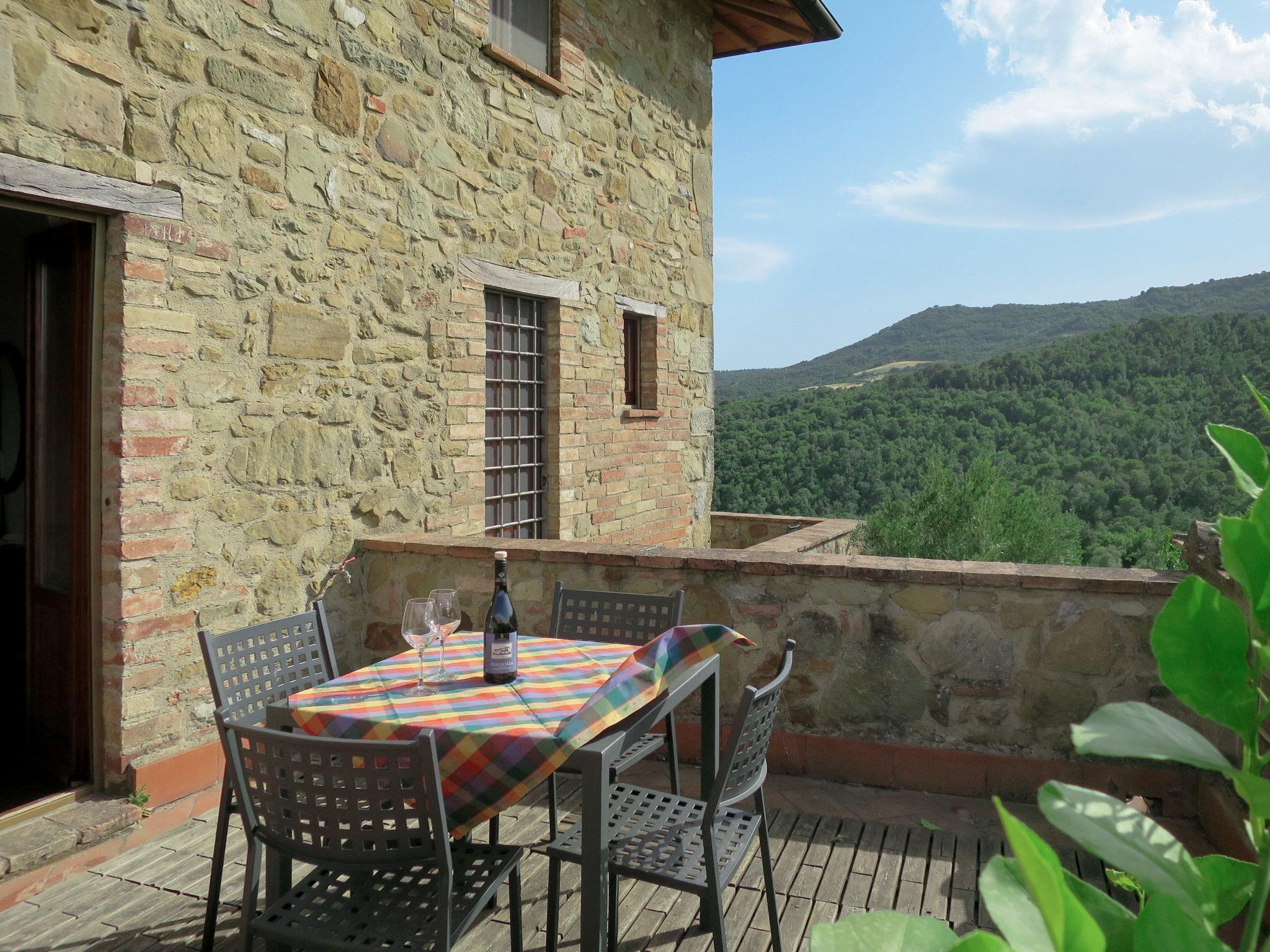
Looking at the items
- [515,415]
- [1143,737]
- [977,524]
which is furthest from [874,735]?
[977,524]

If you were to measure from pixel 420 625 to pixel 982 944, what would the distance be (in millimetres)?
2512

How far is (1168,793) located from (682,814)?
6.86 feet

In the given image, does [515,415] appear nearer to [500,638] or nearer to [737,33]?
[500,638]

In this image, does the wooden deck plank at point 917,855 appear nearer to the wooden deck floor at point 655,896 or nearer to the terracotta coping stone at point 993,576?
the wooden deck floor at point 655,896

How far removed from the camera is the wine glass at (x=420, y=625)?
8.97 feet

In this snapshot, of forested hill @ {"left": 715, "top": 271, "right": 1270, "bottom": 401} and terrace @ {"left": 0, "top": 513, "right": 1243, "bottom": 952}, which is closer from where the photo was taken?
terrace @ {"left": 0, "top": 513, "right": 1243, "bottom": 952}

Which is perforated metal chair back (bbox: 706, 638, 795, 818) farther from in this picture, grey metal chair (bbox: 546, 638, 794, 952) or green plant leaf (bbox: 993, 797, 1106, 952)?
green plant leaf (bbox: 993, 797, 1106, 952)

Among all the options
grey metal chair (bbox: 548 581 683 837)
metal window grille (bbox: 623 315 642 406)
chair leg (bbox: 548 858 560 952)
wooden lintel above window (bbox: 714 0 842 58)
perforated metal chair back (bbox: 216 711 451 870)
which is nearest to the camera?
perforated metal chair back (bbox: 216 711 451 870)

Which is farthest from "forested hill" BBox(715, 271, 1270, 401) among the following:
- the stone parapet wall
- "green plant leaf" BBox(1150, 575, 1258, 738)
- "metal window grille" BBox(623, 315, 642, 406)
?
"green plant leaf" BBox(1150, 575, 1258, 738)

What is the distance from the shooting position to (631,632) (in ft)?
11.6

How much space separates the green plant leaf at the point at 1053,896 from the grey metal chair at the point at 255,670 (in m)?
2.61

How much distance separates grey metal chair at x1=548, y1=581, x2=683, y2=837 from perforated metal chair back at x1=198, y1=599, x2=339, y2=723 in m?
0.83

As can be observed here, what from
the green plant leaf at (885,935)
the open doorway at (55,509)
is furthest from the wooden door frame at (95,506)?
the green plant leaf at (885,935)

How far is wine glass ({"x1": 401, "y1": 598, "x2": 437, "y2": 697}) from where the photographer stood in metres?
2.73
